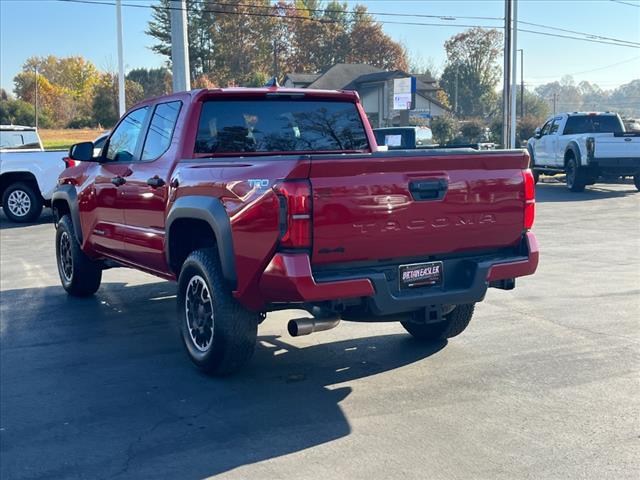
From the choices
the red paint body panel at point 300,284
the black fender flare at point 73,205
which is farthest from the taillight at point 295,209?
the black fender flare at point 73,205

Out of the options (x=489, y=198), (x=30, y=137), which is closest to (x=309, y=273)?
(x=489, y=198)

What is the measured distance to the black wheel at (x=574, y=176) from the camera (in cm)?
2033

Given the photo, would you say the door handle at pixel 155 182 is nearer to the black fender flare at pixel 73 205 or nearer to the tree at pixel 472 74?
the black fender flare at pixel 73 205

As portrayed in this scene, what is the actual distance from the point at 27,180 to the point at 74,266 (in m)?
8.45

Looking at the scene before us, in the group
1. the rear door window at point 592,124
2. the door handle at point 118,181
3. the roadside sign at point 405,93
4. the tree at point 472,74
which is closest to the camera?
the door handle at point 118,181

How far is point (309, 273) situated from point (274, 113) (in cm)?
225

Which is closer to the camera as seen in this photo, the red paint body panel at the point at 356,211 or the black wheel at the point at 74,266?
the red paint body panel at the point at 356,211

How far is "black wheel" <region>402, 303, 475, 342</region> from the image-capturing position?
6293mm

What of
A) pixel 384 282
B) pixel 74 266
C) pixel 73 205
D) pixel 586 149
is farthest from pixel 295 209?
pixel 586 149

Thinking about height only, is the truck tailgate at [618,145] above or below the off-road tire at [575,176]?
above

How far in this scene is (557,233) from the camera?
1324 cm

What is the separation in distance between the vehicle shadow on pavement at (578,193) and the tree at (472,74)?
8092cm

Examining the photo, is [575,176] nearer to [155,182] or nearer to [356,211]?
[155,182]

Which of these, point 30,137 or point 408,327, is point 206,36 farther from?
point 408,327
